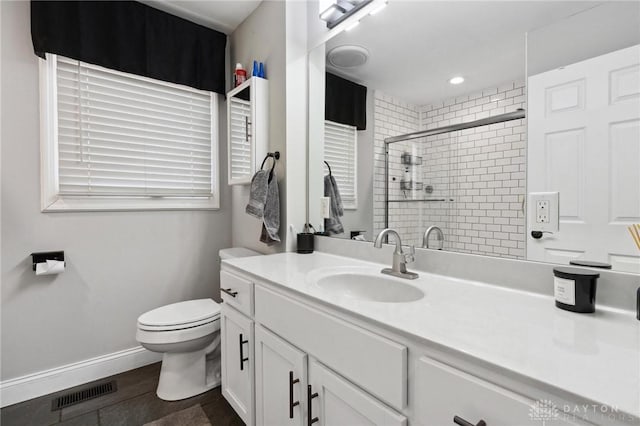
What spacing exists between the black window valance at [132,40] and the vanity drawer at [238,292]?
1.53m

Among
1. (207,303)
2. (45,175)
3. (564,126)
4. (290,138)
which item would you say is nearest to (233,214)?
(207,303)

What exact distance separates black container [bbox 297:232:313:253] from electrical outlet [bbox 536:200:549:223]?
109 centimetres

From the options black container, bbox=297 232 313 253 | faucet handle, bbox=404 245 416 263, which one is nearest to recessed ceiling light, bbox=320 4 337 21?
black container, bbox=297 232 313 253

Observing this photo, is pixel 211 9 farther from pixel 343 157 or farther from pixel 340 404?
pixel 340 404

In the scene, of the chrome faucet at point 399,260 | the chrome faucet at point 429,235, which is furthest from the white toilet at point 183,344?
the chrome faucet at point 429,235

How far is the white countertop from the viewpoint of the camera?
0.47 m

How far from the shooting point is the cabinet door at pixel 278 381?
0.97 metres

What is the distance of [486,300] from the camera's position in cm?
86

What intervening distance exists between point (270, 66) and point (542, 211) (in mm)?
1688

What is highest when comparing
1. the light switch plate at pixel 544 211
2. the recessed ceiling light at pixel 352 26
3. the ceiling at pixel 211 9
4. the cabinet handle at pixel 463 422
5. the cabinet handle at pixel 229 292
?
the ceiling at pixel 211 9

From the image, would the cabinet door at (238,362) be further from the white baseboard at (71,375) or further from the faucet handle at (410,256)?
the white baseboard at (71,375)

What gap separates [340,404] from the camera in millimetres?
828

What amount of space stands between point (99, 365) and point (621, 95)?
9.04ft

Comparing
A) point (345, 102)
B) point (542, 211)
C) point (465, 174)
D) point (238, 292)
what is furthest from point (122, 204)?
point (542, 211)
